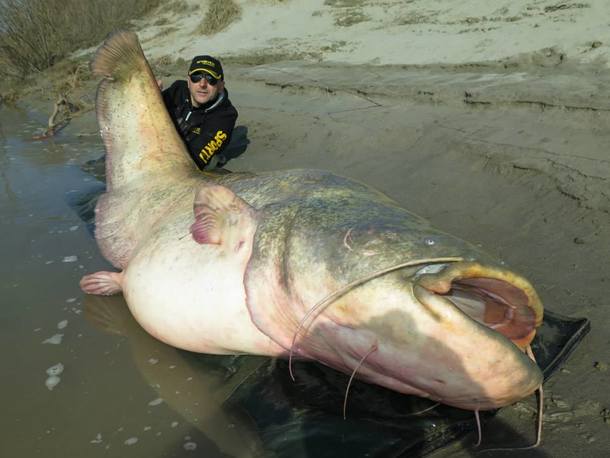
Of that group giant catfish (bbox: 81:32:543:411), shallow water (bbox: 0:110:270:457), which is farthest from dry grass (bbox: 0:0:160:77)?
giant catfish (bbox: 81:32:543:411)

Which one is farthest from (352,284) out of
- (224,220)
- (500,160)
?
(500,160)

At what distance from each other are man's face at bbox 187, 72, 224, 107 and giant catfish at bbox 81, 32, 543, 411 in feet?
6.01

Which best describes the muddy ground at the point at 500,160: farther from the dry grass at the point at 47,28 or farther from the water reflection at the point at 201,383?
the dry grass at the point at 47,28

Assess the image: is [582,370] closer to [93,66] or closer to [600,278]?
[600,278]

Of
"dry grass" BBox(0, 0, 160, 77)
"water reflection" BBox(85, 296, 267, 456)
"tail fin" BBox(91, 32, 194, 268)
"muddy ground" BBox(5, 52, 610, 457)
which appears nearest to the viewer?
"muddy ground" BBox(5, 52, 610, 457)

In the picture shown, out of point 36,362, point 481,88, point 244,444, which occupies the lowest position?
point 244,444

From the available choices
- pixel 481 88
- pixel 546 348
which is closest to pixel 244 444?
pixel 546 348

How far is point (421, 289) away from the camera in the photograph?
155 centimetres

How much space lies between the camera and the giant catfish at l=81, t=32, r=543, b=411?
60.2 inches

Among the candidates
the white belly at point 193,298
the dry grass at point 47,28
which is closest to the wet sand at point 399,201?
the white belly at point 193,298

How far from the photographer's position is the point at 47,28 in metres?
14.2

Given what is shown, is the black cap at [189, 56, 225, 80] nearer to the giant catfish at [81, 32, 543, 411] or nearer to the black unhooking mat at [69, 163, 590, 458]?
the giant catfish at [81, 32, 543, 411]

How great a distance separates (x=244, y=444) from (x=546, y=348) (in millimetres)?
1272

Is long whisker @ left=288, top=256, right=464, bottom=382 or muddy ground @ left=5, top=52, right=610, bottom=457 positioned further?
muddy ground @ left=5, top=52, right=610, bottom=457
